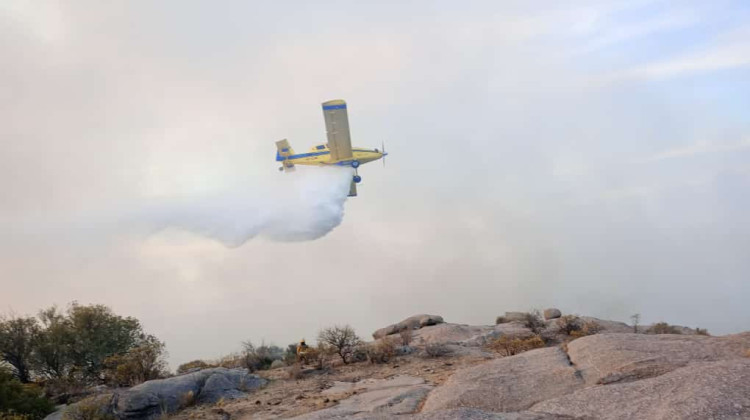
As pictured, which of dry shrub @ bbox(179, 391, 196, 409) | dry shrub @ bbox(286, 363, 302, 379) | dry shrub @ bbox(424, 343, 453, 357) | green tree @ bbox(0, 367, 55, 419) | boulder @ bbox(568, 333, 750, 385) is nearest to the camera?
boulder @ bbox(568, 333, 750, 385)

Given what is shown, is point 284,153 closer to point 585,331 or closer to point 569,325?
point 569,325

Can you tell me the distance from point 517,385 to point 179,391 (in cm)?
1115

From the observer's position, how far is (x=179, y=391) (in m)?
18.1

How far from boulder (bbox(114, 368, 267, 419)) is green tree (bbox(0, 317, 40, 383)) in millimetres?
11780

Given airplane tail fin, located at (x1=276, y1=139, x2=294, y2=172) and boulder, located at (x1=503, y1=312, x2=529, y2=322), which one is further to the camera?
airplane tail fin, located at (x1=276, y1=139, x2=294, y2=172)

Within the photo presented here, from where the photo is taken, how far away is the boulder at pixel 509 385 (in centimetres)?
1236

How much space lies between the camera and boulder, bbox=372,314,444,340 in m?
33.9

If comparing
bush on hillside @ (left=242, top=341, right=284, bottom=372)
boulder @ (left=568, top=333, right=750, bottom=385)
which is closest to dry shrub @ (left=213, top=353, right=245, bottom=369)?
bush on hillside @ (left=242, top=341, right=284, bottom=372)

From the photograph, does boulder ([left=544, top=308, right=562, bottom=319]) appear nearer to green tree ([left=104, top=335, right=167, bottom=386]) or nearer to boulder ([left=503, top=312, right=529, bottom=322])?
boulder ([left=503, top=312, right=529, bottom=322])

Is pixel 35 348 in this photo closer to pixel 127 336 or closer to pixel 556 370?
pixel 127 336

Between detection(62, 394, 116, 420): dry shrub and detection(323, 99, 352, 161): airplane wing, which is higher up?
detection(323, 99, 352, 161): airplane wing

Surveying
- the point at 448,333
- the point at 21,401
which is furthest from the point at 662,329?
the point at 21,401

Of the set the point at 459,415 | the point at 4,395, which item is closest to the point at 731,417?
the point at 459,415

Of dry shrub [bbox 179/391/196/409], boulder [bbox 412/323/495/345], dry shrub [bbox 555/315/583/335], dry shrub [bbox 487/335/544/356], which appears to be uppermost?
boulder [bbox 412/323/495/345]
